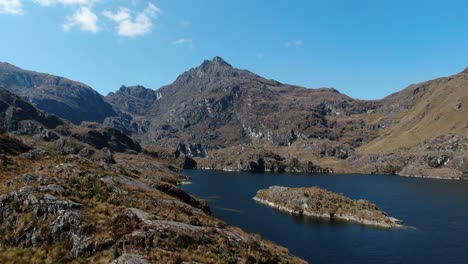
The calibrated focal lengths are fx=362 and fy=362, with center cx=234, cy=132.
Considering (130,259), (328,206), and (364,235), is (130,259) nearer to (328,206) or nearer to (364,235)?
(364,235)

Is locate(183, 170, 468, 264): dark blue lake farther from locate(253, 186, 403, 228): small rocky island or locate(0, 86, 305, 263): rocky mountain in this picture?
locate(0, 86, 305, 263): rocky mountain

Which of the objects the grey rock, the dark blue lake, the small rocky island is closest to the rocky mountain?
the grey rock

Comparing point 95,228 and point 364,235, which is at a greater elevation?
point 95,228

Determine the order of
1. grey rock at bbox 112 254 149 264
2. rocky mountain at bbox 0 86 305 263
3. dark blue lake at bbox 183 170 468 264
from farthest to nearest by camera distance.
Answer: dark blue lake at bbox 183 170 468 264
rocky mountain at bbox 0 86 305 263
grey rock at bbox 112 254 149 264

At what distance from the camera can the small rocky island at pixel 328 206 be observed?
434 feet

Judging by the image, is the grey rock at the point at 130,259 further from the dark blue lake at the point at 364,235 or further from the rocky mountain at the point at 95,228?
the dark blue lake at the point at 364,235

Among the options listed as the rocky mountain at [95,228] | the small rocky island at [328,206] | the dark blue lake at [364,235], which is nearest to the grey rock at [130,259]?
the rocky mountain at [95,228]

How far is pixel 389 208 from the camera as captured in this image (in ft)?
547

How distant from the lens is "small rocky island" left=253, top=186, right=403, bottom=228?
132375mm

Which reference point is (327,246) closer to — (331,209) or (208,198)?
(331,209)

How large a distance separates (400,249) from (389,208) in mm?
73842

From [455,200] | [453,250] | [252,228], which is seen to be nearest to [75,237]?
[252,228]

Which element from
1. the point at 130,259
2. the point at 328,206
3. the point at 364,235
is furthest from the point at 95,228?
the point at 328,206

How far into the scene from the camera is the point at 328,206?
146875mm
